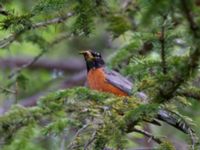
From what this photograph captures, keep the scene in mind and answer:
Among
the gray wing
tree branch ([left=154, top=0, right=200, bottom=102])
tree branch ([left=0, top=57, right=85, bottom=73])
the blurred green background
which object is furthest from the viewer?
tree branch ([left=0, top=57, right=85, bottom=73])

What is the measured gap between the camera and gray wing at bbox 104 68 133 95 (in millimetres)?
4808

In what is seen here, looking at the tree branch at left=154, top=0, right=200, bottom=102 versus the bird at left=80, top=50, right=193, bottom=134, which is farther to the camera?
the bird at left=80, top=50, right=193, bottom=134

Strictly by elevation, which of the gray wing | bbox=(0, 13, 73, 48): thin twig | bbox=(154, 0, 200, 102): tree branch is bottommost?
the gray wing

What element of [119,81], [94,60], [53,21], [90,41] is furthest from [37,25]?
[90,41]

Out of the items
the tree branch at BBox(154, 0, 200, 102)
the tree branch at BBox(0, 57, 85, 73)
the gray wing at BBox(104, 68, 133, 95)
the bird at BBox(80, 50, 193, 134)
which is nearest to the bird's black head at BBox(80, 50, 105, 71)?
the bird at BBox(80, 50, 193, 134)

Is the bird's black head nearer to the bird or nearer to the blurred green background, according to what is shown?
the bird

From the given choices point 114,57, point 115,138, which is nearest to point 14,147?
point 114,57

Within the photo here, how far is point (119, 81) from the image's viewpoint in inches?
195

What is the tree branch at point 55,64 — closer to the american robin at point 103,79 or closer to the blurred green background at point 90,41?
the blurred green background at point 90,41

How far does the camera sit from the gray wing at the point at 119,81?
4.81 meters

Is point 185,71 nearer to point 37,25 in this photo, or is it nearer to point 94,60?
point 37,25

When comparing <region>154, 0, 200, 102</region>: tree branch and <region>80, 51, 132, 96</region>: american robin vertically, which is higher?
<region>154, 0, 200, 102</region>: tree branch

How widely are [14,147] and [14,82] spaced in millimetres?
840

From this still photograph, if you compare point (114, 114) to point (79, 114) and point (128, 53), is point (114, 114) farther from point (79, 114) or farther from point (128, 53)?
point (128, 53)
